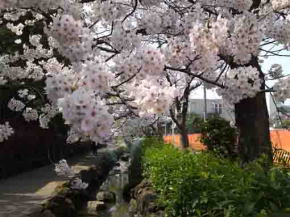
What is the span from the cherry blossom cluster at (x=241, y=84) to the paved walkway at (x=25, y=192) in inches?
226

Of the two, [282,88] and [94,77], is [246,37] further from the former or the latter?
[94,77]

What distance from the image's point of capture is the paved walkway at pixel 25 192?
10163 millimetres

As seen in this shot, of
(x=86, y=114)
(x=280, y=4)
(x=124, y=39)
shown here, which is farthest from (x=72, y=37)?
(x=280, y=4)

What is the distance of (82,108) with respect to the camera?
3.11 metres

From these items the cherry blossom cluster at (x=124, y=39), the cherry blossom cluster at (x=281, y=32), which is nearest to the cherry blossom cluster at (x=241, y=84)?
the cherry blossom cluster at (x=124, y=39)

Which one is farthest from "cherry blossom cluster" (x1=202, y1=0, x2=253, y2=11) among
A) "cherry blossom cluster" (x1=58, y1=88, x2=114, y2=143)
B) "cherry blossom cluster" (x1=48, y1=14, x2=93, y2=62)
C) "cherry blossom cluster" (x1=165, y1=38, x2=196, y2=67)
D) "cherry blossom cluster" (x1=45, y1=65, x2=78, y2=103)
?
"cherry blossom cluster" (x1=58, y1=88, x2=114, y2=143)

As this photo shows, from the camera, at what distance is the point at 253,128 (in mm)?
8273

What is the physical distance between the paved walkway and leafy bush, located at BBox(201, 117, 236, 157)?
15.3 feet

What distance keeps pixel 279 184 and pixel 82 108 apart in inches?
81.8

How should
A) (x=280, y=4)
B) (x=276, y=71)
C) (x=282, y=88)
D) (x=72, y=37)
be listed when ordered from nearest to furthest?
(x=72, y=37), (x=282, y=88), (x=280, y=4), (x=276, y=71)

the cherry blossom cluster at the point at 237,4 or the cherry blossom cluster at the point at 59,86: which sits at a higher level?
the cherry blossom cluster at the point at 237,4

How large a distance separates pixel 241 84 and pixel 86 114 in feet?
6.96

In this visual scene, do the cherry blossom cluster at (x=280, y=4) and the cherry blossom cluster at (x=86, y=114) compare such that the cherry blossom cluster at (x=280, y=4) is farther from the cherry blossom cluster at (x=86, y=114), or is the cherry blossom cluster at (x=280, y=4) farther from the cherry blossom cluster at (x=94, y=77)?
the cherry blossom cluster at (x=86, y=114)

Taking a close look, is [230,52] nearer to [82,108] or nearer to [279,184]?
[279,184]
